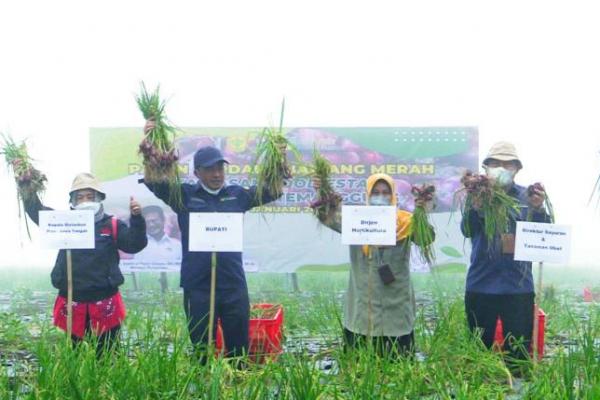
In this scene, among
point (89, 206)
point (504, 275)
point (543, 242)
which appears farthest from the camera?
point (89, 206)

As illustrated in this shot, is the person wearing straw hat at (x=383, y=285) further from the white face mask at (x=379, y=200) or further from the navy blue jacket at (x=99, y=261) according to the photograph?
the navy blue jacket at (x=99, y=261)

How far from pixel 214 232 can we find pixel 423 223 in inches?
46.2

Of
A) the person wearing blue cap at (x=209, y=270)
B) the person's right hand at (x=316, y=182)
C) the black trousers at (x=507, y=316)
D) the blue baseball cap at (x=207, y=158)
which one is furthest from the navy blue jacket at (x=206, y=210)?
the black trousers at (x=507, y=316)

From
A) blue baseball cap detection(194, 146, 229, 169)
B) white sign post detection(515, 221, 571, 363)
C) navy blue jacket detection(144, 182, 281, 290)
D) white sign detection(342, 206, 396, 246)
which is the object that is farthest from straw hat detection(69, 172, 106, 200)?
white sign post detection(515, 221, 571, 363)

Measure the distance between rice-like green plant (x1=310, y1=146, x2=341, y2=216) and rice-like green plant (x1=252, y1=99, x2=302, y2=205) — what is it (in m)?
0.12

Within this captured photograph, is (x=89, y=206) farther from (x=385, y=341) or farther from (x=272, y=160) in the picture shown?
(x=385, y=341)

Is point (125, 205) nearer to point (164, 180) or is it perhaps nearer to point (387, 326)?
point (164, 180)

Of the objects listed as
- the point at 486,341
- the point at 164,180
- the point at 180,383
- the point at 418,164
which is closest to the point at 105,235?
the point at 164,180

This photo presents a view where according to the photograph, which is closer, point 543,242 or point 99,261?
point 543,242

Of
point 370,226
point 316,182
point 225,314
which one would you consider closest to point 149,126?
point 316,182

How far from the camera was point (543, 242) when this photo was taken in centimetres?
283

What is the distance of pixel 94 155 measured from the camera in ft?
18.2

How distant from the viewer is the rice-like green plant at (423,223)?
291 cm

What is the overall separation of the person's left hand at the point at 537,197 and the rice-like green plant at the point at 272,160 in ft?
4.45
